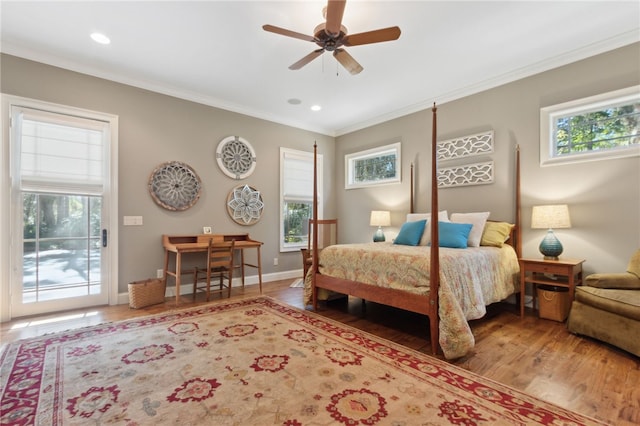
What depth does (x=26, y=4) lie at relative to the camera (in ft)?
8.02

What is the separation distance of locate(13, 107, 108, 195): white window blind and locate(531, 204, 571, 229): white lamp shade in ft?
16.0

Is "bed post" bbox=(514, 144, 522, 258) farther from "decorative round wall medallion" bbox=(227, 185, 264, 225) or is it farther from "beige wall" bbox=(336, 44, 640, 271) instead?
"decorative round wall medallion" bbox=(227, 185, 264, 225)

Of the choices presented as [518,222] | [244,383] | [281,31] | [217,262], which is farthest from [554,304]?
[217,262]

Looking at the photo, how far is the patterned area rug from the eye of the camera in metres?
1.51

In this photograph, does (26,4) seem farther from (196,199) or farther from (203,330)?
(203,330)

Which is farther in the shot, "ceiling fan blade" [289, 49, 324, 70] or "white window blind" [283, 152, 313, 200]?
"white window blind" [283, 152, 313, 200]

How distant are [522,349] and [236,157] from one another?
4157 mm

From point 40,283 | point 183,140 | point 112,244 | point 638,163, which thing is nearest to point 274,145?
point 183,140

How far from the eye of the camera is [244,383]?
182 cm

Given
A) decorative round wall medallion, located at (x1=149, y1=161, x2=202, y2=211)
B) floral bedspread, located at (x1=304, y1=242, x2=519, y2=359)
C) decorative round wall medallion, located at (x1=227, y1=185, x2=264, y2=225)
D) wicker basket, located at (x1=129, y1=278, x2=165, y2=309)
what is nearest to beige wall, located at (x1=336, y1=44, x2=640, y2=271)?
floral bedspread, located at (x1=304, y1=242, x2=519, y2=359)

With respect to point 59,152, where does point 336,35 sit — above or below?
above

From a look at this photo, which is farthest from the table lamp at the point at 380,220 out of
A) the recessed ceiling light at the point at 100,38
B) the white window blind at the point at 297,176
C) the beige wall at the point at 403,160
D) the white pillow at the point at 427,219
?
the recessed ceiling light at the point at 100,38

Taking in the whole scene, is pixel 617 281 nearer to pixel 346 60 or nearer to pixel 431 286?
pixel 431 286

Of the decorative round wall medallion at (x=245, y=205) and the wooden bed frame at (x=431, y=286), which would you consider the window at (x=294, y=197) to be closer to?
the decorative round wall medallion at (x=245, y=205)
